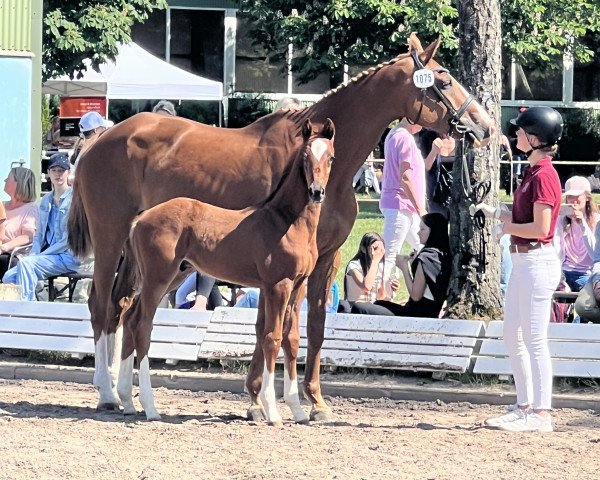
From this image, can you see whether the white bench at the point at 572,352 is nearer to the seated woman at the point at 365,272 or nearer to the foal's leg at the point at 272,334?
the seated woman at the point at 365,272

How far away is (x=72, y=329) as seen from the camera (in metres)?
10.7

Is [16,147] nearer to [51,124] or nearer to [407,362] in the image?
[407,362]

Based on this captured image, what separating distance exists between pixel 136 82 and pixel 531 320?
725 inches

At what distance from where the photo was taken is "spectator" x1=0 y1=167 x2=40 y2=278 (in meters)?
12.7

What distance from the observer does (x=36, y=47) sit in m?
17.9

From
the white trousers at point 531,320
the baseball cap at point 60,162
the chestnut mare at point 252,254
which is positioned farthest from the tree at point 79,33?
the white trousers at point 531,320

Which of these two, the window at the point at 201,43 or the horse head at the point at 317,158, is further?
the window at the point at 201,43

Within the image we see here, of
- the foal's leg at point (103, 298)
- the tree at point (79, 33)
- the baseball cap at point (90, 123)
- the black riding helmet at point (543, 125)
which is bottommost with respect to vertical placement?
the foal's leg at point (103, 298)

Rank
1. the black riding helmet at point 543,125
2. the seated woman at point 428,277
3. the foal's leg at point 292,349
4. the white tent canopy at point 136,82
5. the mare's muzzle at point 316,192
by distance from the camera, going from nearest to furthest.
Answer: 1. the mare's muzzle at point 316,192
2. the black riding helmet at point 543,125
3. the foal's leg at point 292,349
4. the seated woman at point 428,277
5. the white tent canopy at point 136,82

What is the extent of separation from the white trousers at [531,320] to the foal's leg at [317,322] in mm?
1242

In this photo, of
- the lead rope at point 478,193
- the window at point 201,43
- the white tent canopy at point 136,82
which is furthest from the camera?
the window at point 201,43

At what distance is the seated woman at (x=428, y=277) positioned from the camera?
10.6 meters

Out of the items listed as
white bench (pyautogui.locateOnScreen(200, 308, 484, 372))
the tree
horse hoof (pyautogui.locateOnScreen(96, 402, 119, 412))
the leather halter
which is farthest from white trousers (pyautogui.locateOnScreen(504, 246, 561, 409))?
the tree

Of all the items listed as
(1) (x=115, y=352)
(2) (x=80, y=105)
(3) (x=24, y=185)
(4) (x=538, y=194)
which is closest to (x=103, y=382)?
(1) (x=115, y=352)
